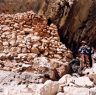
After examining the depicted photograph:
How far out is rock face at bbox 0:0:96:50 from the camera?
25.8 ft

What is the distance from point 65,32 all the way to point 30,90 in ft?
11.3

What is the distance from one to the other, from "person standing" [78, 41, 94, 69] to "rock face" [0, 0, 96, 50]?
490 mm

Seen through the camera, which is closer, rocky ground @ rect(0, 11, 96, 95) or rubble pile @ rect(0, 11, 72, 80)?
rocky ground @ rect(0, 11, 96, 95)

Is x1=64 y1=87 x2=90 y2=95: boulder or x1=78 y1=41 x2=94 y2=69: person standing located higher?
x1=78 y1=41 x2=94 y2=69: person standing

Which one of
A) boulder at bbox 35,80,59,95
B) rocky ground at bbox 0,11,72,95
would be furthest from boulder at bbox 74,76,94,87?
rocky ground at bbox 0,11,72,95

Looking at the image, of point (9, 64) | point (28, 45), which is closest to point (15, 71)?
point (9, 64)

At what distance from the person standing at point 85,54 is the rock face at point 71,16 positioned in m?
0.49

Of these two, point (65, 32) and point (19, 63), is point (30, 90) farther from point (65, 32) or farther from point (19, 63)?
point (65, 32)

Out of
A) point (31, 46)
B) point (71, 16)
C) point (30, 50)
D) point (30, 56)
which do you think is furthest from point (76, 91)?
point (71, 16)

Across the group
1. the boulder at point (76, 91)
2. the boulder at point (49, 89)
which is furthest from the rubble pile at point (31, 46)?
the boulder at point (76, 91)

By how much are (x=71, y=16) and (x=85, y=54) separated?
1.13 meters

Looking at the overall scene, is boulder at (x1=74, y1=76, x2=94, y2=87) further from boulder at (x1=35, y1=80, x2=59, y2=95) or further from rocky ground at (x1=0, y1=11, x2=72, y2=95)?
rocky ground at (x1=0, y1=11, x2=72, y2=95)

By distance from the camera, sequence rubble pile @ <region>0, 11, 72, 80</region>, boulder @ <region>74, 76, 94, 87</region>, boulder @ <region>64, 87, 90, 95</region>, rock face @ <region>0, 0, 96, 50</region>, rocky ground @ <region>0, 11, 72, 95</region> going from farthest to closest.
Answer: rock face @ <region>0, 0, 96, 50</region>, rubble pile @ <region>0, 11, 72, 80</region>, rocky ground @ <region>0, 11, 72, 95</region>, boulder @ <region>74, 76, 94, 87</region>, boulder @ <region>64, 87, 90, 95</region>

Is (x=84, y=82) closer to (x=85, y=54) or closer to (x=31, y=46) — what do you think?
(x=85, y=54)
